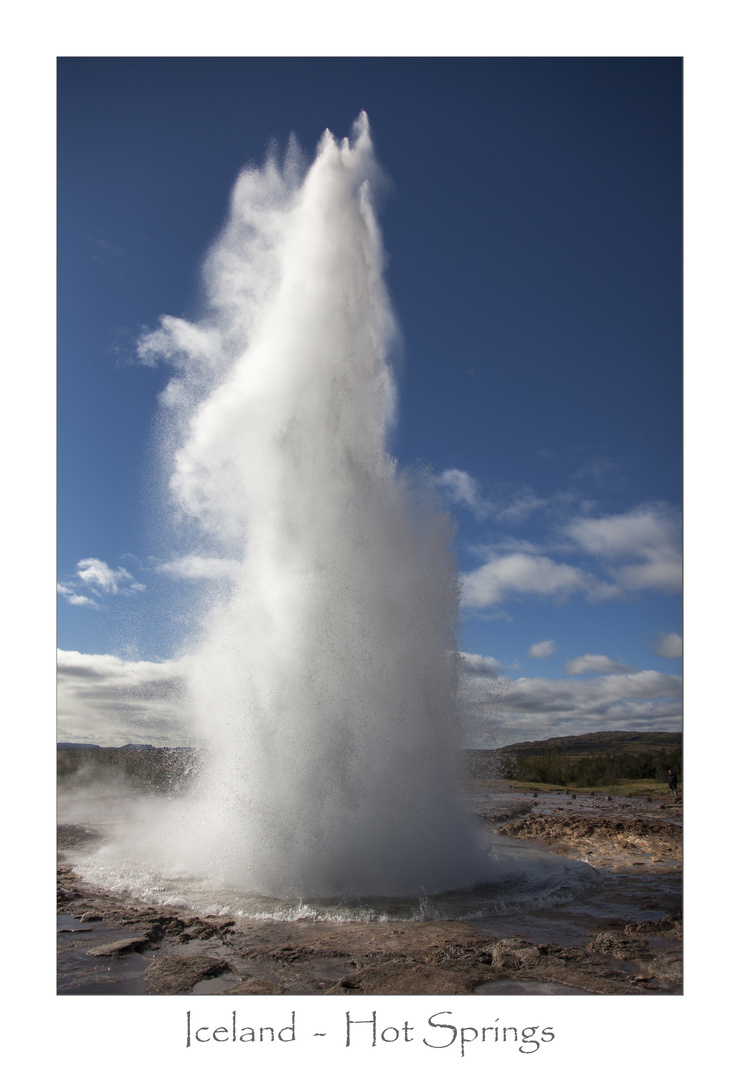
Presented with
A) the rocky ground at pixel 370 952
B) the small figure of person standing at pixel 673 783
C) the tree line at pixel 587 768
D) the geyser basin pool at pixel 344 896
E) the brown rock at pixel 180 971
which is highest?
the brown rock at pixel 180 971

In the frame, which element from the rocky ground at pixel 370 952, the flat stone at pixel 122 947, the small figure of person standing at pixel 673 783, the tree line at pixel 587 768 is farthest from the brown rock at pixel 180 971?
the tree line at pixel 587 768

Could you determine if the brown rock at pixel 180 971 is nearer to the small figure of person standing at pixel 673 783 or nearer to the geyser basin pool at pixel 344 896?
the geyser basin pool at pixel 344 896

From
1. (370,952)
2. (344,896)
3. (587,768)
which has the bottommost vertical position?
(587,768)

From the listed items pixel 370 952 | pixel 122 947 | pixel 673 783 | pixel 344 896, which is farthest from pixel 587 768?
pixel 122 947

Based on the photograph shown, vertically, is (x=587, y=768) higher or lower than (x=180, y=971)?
lower

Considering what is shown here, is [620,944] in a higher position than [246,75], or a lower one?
lower

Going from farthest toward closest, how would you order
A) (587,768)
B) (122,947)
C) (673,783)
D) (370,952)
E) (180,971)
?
(587,768) → (673,783) → (122,947) → (370,952) → (180,971)

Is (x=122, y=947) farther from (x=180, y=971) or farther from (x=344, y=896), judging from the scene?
(x=344, y=896)
